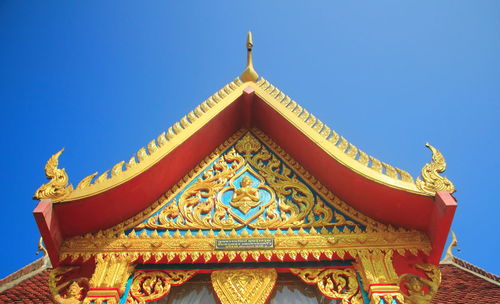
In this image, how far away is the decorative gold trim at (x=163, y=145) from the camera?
426 centimetres

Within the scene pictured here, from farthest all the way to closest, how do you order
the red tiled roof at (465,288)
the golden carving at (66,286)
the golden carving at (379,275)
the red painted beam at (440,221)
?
the red tiled roof at (465,288)
the golden carving at (66,286)
the golden carving at (379,275)
the red painted beam at (440,221)

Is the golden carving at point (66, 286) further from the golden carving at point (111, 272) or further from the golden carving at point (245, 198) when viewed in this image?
the golden carving at point (245, 198)

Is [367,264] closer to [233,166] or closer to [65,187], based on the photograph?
[233,166]

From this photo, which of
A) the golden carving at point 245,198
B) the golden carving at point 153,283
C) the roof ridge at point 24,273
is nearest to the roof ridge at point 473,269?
the golden carving at point 245,198

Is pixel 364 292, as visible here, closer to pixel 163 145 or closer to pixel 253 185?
pixel 253 185

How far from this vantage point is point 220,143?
5.62m

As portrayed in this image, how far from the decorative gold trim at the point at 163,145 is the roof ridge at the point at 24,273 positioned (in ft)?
14.4

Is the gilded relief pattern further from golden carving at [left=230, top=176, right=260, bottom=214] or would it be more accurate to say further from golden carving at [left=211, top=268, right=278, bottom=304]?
golden carving at [left=211, top=268, right=278, bottom=304]

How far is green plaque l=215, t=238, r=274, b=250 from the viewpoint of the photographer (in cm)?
421

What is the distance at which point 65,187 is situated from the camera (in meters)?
4.17

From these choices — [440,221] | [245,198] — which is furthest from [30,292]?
[440,221]

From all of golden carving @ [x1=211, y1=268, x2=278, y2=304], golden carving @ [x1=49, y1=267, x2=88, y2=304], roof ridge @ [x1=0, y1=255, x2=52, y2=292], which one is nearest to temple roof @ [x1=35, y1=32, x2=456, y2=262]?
golden carving @ [x1=49, y1=267, x2=88, y2=304]

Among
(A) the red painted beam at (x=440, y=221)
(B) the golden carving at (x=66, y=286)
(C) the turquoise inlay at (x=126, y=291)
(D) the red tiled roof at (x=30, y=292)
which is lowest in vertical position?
(D) the red tiled roof at (x=30, y=292)

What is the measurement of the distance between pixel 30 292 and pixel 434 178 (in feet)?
22.3
